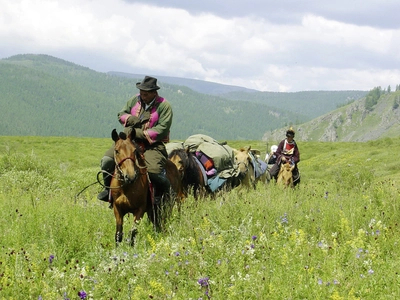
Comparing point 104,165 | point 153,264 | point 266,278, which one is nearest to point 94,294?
point 153,264

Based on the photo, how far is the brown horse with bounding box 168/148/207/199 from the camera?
389 inches

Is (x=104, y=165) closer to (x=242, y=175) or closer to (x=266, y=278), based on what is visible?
(x=266, y=278)

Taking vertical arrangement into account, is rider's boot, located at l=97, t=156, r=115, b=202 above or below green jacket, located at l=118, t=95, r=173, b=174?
below

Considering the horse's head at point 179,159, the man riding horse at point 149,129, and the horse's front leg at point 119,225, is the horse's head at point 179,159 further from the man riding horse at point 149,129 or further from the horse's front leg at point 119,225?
the horse's front leg at point 119,225

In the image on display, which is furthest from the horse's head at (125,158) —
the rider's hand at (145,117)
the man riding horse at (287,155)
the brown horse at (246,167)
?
the man riding horse at (287,155)

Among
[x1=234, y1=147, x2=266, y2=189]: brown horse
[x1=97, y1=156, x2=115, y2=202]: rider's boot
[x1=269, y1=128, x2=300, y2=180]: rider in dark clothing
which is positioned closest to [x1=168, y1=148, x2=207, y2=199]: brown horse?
[x1=97, y1=156, x2=115, y2=202]: rider's boot

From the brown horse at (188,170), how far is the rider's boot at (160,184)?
1.06 m

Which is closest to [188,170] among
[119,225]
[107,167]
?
[107,167]

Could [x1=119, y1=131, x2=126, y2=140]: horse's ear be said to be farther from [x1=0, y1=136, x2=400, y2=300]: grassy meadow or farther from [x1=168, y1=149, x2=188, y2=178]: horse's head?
[x1=168, y1=149, x2=188, y2=178]: horse's head

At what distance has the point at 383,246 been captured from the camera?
6.49 meters

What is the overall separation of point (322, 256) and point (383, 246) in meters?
1.16

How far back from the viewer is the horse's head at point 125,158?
7512mm

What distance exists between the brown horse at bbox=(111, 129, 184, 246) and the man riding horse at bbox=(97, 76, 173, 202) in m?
0.21

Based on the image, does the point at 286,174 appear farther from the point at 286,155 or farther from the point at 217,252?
the point at 217,252
